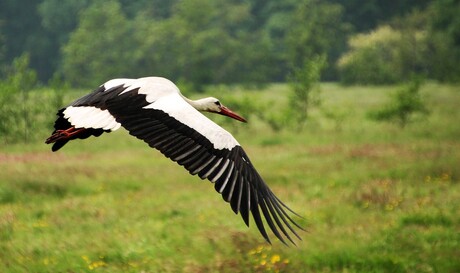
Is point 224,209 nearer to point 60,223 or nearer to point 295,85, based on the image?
point 60,223

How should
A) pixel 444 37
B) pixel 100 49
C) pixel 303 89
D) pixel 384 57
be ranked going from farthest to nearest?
pixel 384 57, pixel 100 49, pixel 444 37, pixel 303 89

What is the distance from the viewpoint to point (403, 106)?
24.4m

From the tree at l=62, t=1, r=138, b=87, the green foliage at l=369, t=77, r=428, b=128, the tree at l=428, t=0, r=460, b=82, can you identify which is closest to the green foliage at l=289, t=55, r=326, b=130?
the green foliage at l=369, t=77, r=428, b=128

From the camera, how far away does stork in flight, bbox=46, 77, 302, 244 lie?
616cm

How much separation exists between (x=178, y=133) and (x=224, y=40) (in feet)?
174

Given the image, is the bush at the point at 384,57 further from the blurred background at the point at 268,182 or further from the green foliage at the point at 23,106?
the green foliage at the point at 23,106

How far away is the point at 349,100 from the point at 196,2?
24048 millimetres

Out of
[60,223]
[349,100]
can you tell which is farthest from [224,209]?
[349,100]

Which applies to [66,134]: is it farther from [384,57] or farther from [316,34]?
[384,57]

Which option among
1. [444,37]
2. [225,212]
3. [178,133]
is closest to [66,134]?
[178,133]

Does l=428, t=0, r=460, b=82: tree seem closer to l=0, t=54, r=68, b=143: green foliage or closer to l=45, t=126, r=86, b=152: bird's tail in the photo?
l=0, t=54, r=68, b=143: green foliage

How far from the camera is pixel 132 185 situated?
14578 millimetres

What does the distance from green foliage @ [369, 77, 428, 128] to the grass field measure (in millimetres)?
3850

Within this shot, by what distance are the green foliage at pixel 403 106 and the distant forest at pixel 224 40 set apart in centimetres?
2599
